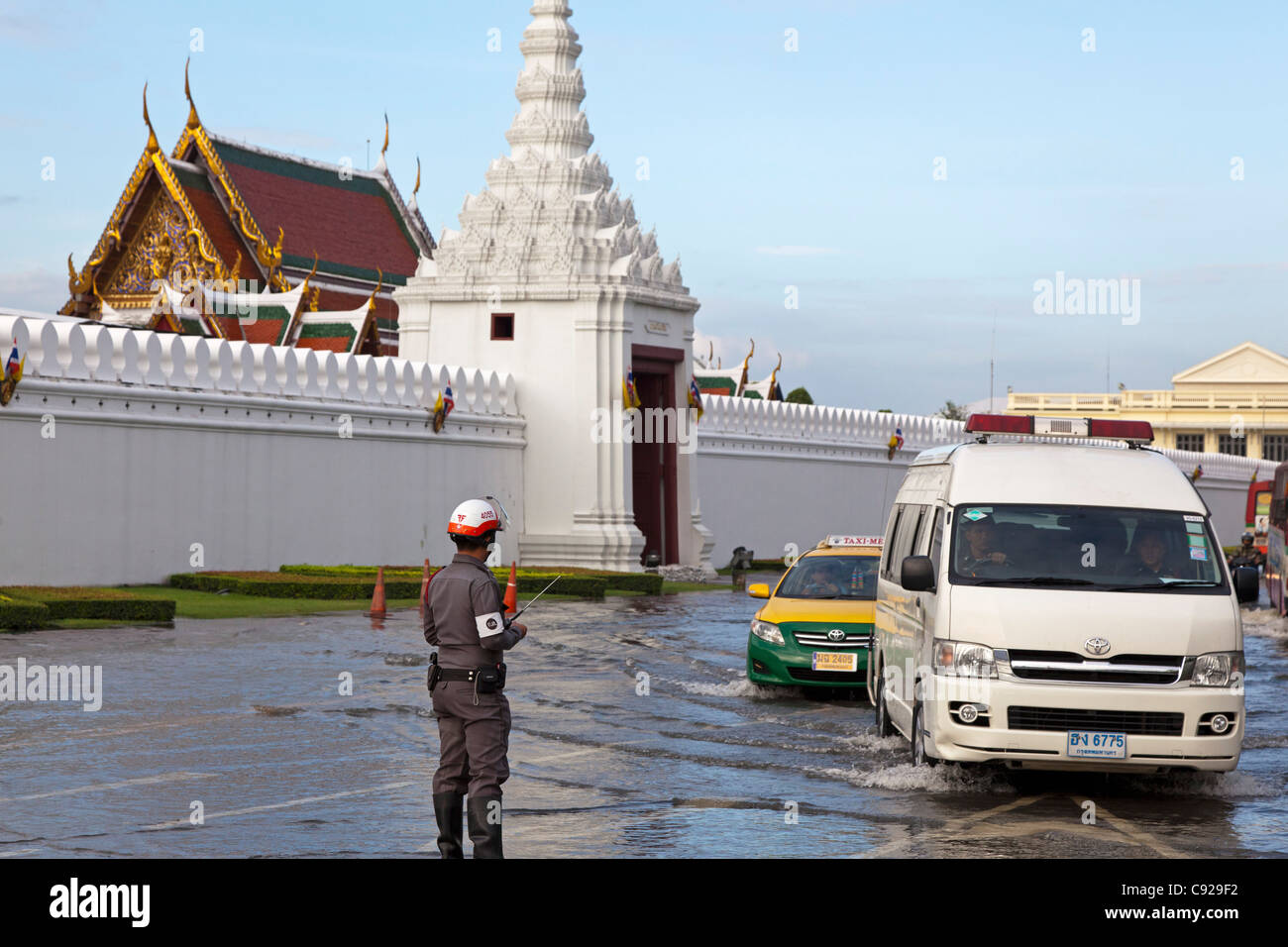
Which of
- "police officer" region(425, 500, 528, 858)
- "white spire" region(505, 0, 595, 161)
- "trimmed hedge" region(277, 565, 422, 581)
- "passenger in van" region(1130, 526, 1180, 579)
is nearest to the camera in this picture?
"police officer" region(425, 500, 528, 858)

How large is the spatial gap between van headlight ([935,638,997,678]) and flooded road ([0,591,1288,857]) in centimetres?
76

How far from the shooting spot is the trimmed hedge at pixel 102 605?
1983 cm

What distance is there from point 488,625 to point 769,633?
26.0 ft

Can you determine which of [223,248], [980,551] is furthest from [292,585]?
[223,248]

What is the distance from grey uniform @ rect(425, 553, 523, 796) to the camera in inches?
299

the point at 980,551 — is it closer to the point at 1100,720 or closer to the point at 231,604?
the point at 1100,720

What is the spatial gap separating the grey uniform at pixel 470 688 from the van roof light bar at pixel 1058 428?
5.16 metres

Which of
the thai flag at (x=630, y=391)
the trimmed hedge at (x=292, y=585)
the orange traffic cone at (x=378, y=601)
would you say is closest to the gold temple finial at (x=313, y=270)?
the thai flag at (x=630, y=391)

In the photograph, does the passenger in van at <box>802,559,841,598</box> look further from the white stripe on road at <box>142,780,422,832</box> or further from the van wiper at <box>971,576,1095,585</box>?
the white stripe on road at <box>142,780,422,832</box>

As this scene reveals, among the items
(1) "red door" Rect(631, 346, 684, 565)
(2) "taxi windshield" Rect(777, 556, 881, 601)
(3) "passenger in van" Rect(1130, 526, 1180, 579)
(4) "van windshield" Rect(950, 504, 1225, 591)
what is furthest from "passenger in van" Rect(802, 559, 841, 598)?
(1) "red door" Rect(631, 346, 684, 565)

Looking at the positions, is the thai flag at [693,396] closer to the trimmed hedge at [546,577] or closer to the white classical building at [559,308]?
the white classical building at [559,308]

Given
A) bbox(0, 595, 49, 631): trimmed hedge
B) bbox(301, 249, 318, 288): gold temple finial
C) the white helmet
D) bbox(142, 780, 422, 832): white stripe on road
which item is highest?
bbox(301, 249, 318, 288): gold temple finial

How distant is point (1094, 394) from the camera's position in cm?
9906
